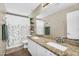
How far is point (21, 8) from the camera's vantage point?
166 cm

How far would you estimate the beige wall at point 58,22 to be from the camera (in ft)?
5.43

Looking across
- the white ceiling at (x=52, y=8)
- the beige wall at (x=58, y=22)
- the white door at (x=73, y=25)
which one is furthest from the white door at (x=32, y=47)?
the white door at (x=73, y=25)

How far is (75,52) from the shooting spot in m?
1.43

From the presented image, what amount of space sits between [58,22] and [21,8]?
68 centimetres

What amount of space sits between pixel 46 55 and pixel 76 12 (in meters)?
0.83

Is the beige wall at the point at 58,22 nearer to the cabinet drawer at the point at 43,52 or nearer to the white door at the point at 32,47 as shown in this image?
the cabinet drawer at the point at 43,52

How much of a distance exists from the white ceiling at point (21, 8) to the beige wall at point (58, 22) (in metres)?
0.31

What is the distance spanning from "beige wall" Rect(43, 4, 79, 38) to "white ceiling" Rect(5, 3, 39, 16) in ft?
1.02

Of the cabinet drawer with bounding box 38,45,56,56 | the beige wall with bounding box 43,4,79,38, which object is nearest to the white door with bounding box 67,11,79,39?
the beige wall with bounding box 43,4,79,38

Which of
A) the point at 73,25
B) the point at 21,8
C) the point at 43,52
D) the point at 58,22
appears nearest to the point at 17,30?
the point at 21,8

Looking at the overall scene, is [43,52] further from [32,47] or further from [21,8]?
[21,8]

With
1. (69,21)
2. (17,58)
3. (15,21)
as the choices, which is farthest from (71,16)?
(17,58)

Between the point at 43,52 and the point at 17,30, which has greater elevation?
the point at 17,30

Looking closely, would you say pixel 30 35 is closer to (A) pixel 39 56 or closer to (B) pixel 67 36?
(A) pixel 39 56
